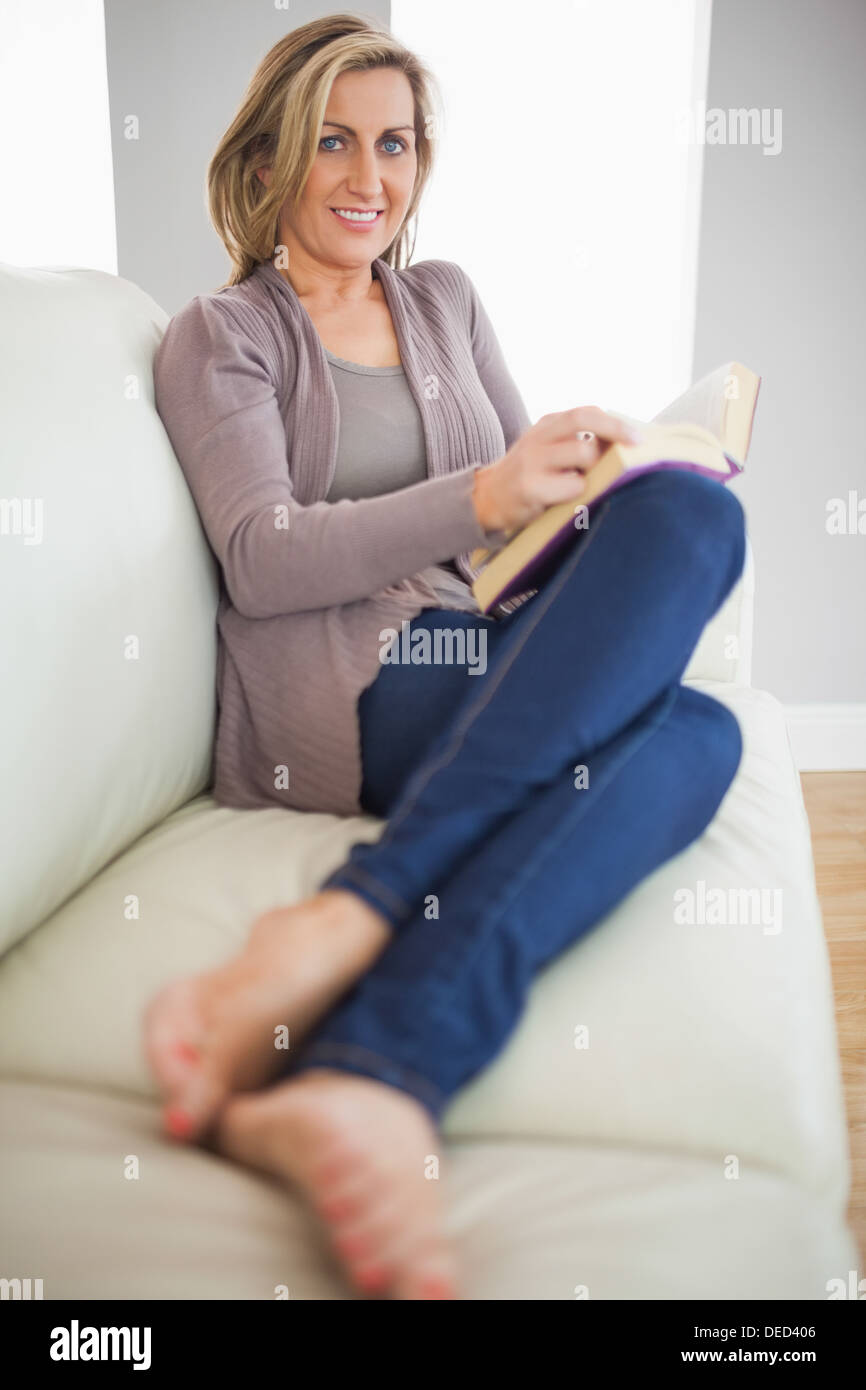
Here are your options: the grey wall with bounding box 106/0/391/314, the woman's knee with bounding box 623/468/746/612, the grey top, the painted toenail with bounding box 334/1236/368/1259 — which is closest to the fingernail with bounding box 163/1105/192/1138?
the painted toenail with bounding box 334/1236/368/1259

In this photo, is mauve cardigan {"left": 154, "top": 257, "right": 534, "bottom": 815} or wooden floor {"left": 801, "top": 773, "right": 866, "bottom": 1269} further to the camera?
wooden floor {"left": 801, "top": 773, "right": 866, "bottom": 1269}

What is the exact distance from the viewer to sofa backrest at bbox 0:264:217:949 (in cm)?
78

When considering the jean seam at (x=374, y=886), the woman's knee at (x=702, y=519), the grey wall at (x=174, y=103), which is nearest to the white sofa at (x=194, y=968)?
the jean seam at (x=374, y=886)

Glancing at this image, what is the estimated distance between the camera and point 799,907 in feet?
2.81

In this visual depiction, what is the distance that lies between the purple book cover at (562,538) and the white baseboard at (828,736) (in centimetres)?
164

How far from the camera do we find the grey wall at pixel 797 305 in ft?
7.26

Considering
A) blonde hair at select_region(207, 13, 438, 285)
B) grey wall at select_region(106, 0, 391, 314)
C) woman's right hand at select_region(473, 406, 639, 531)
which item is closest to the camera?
woman's right hand at select_region(473, 406, 639, 531)

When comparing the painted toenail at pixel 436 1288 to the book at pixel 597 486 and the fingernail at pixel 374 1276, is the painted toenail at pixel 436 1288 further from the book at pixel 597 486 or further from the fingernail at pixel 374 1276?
the book at pixel 597 486

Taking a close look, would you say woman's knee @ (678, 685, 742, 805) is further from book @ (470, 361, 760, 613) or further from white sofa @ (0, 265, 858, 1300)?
book @ (470, 361, 760, 613)

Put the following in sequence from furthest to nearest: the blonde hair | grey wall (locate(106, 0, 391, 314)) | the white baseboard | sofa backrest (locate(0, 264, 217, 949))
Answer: the white baseboard, grey wall (locate(106, 0, 391, 314)), the blonde hair, sofa backrest (locate(0, 264, 217, 949))

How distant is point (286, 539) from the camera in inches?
38.0

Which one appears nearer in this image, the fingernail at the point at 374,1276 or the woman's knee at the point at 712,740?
the fingernail at the point at 374,1276

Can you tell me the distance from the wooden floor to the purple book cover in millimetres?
694

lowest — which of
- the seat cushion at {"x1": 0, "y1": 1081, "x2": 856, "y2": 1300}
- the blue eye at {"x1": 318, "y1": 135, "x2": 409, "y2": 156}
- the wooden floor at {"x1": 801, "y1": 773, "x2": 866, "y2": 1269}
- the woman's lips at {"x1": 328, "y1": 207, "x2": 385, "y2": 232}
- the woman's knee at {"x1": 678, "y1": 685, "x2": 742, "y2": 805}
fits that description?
the wooden floor at {"x1": 801, "y1": 773, "x2": 866, "y2": 1269}
